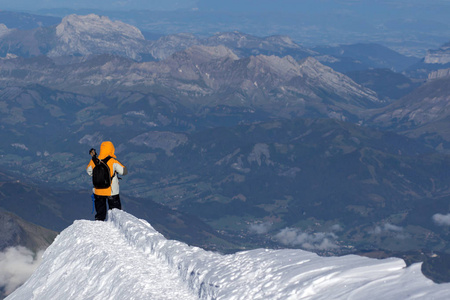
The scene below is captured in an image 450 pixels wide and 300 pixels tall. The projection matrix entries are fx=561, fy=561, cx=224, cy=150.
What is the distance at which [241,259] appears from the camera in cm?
3017

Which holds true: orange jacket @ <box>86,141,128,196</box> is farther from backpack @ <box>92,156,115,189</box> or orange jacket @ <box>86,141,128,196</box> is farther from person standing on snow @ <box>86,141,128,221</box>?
backpack @ <box>92,156,115,189</box>

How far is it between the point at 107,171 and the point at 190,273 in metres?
14.3

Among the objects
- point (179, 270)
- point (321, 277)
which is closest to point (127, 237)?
point (179, 270)

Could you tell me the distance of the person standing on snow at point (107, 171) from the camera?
40750 mm

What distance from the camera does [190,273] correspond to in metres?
29.1

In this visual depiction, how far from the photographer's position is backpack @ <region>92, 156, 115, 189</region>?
4062 centimetres

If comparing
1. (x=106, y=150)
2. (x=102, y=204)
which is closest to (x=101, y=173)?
(x=106, y=150)

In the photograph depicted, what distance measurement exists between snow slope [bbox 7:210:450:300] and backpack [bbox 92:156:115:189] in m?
2.79

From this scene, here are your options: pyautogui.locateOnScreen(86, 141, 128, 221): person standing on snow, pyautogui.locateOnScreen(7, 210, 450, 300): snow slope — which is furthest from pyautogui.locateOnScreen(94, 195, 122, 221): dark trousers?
pyautogui.locateOnScreen(7, 210, 450, 300): snow slope

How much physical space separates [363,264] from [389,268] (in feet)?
4.19

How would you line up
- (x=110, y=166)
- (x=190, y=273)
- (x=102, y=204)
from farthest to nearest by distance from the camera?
(x=102, y=204) < (x=110, y=166) < (x=190, y=273)

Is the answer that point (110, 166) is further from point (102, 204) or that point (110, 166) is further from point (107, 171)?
point (102, 204)

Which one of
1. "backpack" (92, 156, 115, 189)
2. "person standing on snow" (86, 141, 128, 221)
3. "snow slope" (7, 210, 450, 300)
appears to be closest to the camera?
"snow slope" (7, 210, 450, 300)

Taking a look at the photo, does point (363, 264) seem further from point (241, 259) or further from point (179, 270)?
point (179, 270)
